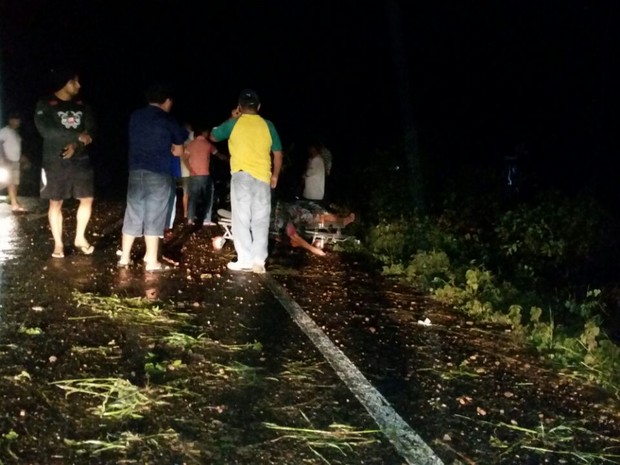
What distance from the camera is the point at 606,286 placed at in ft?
28.9

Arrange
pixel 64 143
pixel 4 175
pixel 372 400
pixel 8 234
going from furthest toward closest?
pixel 4 175, pixel 8 234, pixel 64 143, pixel 372 400

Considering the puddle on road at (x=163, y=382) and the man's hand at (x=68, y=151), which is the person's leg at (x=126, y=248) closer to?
the puddle on road at (x=163, y=382)

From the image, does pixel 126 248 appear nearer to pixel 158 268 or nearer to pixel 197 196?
pixel 158 268

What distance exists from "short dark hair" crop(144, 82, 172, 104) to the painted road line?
260cm

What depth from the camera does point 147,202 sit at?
7.76 meters

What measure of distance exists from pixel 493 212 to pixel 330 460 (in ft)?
25.5

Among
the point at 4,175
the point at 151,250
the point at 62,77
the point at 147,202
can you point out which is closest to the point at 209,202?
the point at 4,175

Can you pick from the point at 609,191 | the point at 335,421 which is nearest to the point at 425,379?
the point at 335,421

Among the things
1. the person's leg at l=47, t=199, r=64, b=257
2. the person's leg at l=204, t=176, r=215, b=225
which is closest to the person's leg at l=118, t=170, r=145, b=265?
the person's leg at l=47, t=199, r=64, b=257

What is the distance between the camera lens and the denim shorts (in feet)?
25.4

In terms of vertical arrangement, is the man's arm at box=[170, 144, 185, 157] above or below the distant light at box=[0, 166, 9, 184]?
above

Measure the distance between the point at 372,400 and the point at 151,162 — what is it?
4.02m

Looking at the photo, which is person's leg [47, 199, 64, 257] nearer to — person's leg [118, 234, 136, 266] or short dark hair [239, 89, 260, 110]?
person's leg [118, 234, 136, 266]

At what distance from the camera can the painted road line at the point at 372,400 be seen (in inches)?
159
